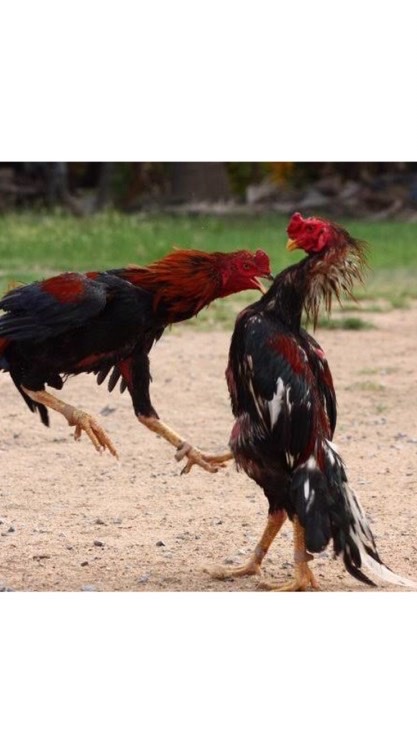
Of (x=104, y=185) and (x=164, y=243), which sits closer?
(x=164, y=243)

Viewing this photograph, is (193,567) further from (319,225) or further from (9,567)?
(319,225)

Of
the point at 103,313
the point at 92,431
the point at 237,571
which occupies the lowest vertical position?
the point at 237,571

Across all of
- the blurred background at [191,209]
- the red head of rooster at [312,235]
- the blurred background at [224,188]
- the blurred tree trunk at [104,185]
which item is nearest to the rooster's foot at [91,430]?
the red head of rooster at [312,235]

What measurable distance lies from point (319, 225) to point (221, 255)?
1.87ft

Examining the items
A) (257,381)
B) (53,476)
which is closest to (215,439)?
(53,476)

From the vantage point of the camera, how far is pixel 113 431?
846 centimetres

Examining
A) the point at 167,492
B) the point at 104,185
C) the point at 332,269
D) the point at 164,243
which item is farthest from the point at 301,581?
the point at 104,185

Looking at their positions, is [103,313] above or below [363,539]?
above

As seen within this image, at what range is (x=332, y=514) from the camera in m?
5.11

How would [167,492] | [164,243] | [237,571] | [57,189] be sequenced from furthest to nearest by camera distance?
[57,189] < [164,243] < [167,492] < [237,571]

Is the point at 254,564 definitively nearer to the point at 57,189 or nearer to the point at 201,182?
the point at 201,182

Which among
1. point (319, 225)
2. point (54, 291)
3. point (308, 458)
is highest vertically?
point (319, 225)

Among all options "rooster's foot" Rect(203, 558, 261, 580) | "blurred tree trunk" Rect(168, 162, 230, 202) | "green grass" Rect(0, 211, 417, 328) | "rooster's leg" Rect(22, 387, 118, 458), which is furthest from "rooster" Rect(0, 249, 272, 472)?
"blurred tree trunk" Rect(168, 162, 230, 202)

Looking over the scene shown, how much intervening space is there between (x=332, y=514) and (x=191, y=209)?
1620cm
